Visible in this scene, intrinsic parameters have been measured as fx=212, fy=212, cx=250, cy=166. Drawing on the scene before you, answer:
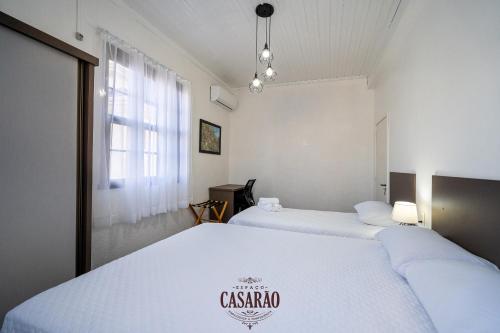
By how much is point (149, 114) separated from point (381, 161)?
3.27 meters

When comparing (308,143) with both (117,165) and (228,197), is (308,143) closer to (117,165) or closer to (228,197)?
(228,197)

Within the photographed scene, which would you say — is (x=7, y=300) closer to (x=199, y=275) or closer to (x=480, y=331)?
(x=199, y=275)

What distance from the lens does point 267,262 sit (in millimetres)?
1347

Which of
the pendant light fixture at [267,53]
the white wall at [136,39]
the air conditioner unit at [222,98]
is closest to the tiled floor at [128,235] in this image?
the white wall at [136,39]

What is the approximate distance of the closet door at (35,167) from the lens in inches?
46.9

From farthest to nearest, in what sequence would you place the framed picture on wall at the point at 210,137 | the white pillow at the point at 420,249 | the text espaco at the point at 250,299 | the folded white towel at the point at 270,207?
1. the framed picture on wall at the point at 210,137
2. the folded white towel at the point at 270,207
3. the white pillow at the point at 420,249
4. the text espaco at the point at 250,299

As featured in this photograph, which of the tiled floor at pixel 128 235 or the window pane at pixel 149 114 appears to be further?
the window pane at pixel 149 114

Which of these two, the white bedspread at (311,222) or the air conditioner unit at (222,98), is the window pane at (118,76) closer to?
the air conditioner unit at (222,98)

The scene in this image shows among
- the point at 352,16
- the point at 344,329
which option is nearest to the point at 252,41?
the point at 352,16

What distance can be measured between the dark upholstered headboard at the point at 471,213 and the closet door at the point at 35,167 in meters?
2.45

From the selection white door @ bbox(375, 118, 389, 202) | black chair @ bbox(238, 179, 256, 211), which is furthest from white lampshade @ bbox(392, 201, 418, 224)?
black chair @ bbox(238, 179, 256, 211)

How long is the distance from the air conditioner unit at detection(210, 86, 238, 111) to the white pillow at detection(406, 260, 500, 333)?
3468 millimetres

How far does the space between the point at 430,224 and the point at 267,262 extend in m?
1.41

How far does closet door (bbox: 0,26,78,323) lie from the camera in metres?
1.19
